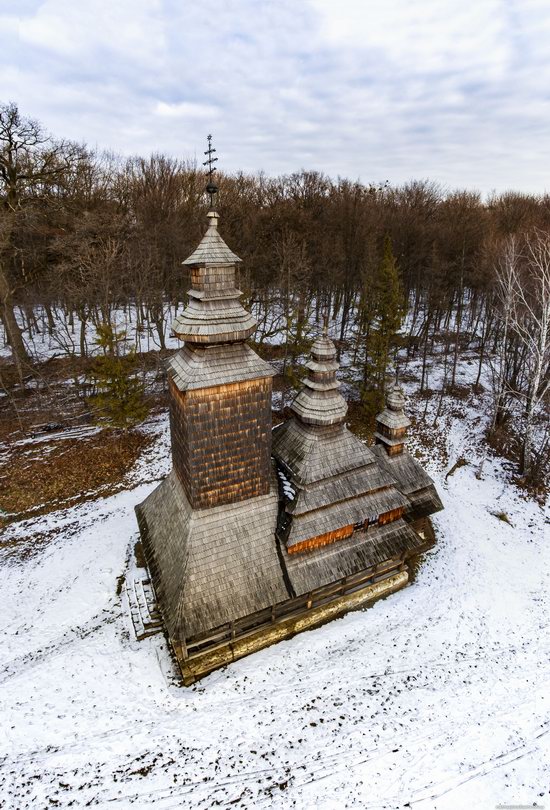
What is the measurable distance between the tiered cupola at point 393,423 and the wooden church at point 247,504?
206 centimetres

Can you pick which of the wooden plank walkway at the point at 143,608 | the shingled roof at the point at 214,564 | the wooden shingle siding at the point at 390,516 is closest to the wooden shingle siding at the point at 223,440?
the shingled roof at the point at 214,564

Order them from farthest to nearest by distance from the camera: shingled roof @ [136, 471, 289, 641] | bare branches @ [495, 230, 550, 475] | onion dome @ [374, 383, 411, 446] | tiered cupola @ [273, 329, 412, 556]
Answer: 1. bare branches @ [495, 230, 550, 475]
2. onion dome @ [374, 383, 411, 446]
3. tiered cupola @ [273, 329, 412, 556]
4. shingled roof @ [136, 471, 289, 641]

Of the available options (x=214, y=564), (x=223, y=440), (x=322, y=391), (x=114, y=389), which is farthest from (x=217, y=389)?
(x=114, y=389)

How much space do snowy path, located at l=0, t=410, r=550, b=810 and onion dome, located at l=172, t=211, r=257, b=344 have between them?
9949 millimetres

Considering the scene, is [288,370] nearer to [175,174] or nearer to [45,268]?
[45,268]

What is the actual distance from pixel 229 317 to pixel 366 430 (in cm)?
1596

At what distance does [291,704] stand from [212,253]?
1249cm

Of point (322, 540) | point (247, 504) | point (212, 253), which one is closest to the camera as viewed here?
point (212, 253)

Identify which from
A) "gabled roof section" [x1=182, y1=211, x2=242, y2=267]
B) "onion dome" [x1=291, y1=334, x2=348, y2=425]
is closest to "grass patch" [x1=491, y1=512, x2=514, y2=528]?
"onion dome" [x1=291, y1=334, x2=348, y2=425]

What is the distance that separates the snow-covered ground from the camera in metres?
9.52

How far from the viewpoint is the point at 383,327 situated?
23.0 meters

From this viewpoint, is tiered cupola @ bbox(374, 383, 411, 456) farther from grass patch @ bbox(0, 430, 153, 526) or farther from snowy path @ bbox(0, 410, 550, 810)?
grass patch @ bbox(0, 430, 153, 526)

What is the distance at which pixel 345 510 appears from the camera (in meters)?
13.1

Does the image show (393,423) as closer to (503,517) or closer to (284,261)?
(503,517)
